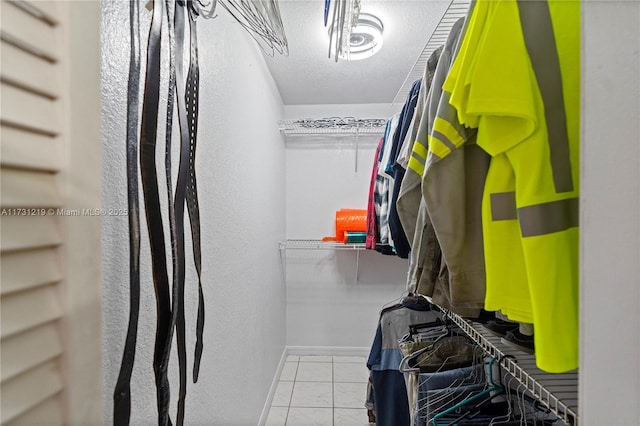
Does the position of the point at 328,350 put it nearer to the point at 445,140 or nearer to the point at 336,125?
the point at 336,125

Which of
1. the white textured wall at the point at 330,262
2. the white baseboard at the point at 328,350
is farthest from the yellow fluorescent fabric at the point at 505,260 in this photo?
the white baseboard at the point at 328,350

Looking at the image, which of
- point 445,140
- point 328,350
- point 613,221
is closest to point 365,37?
point 445,140

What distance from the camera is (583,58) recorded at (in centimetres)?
54

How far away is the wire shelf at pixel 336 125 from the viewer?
2898mm

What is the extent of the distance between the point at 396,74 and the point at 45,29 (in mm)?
2450

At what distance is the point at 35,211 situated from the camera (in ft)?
1.40

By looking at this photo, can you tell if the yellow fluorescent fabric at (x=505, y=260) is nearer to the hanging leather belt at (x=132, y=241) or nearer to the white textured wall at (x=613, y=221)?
the white textured wall at (x=613, y=221)

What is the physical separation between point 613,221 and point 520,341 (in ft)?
1.19

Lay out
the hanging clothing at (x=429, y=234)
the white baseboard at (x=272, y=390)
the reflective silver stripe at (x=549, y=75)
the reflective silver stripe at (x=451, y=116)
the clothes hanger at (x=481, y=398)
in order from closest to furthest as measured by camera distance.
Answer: the reflective silver stripe at (x=549, y=75), the reflective silver stripe at (x=451, y=116), the hanging clothing at (x=429, y=234), the clothes hanger at (x=481, y=398), the white baseboard at (x=272, y=390)

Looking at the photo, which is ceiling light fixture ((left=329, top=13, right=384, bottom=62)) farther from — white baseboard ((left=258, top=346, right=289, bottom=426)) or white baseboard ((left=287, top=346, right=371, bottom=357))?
white baseboard ((left=287, top=346, right=371, bottom=357))

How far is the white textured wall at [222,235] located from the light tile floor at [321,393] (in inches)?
8.0

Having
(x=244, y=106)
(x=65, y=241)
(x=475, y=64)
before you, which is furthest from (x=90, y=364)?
(x=244, y=106)

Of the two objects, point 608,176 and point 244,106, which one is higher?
point 244,106

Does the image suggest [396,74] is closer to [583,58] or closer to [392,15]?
[392,15]
